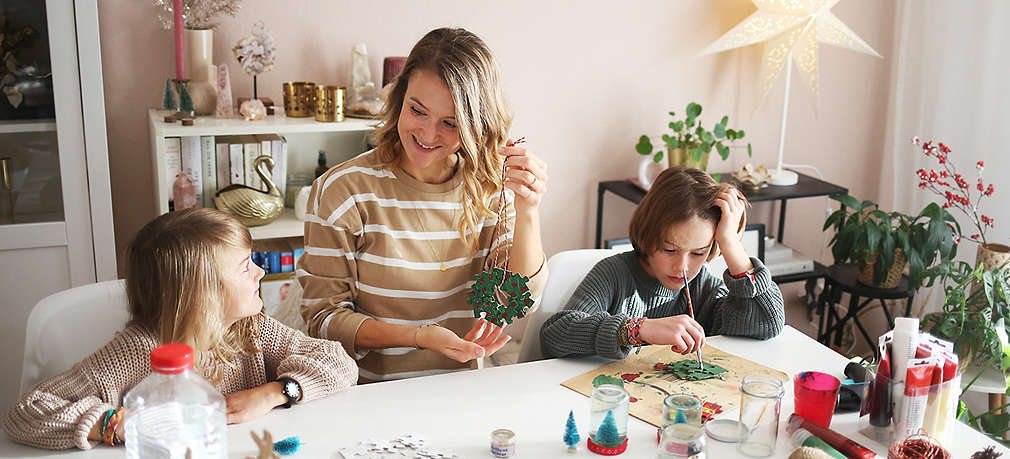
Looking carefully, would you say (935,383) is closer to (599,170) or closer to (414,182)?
(414,182)

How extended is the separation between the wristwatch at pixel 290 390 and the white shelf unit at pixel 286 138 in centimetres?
95

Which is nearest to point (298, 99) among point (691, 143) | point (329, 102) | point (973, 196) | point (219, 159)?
point (329, 102)

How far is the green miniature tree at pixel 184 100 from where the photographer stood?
2416 millimetres

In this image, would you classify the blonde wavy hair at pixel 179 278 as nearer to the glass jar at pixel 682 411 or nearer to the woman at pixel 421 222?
the woman at pixel 421 222

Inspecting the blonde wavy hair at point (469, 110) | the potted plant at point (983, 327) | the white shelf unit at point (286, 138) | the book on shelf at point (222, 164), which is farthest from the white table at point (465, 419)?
the book on shelf at point (222, 164)

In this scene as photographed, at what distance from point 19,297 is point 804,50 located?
8.41 feet

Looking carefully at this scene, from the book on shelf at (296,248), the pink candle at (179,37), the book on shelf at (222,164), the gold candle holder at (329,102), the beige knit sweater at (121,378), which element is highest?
the pink candle at (179,37)

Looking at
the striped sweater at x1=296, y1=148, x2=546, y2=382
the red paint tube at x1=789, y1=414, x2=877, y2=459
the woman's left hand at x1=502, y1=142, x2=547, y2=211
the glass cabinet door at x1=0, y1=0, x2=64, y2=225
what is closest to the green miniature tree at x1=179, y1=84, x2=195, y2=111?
the glass cabinet door at x1=0, y1=0, x2=64, y2=225

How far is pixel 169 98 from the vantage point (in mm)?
2479

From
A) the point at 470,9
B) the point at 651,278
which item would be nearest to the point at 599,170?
the point at 470,9

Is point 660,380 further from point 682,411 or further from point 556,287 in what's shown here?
point 556,287

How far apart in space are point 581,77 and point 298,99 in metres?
1.04

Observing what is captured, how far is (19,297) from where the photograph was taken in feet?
7.61

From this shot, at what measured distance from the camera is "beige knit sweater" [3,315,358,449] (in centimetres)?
125
